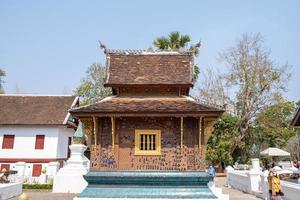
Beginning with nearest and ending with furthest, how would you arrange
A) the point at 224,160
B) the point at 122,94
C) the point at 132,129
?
the point at 132,129 → the point at 122,94 → the point at 224,160

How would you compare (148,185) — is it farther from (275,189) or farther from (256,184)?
(256,184)

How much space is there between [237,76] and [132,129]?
2227 centimetres

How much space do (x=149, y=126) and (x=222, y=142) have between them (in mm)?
19850

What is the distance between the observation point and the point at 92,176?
11602 millimetres

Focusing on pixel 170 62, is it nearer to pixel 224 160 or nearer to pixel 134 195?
pixel 134 195

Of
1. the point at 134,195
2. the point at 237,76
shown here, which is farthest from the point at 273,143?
the point at 134,195

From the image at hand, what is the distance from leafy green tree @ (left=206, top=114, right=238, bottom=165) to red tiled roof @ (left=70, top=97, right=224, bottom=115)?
18.7 metres

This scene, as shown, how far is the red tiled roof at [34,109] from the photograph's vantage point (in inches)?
1064

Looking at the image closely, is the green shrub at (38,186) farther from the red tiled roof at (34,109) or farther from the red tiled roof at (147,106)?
the red tiled roof at (147,106)

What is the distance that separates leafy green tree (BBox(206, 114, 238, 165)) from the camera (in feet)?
99.5

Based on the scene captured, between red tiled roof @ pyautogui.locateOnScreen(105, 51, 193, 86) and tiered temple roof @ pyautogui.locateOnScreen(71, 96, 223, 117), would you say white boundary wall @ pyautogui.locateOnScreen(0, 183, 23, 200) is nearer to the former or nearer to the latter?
tiered temple roof @ pyautogui.locateOnScreen(71, 96, 223, 117)

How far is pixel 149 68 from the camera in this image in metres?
14.1

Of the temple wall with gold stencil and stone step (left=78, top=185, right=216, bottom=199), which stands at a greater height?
the temple wall with gold stencil

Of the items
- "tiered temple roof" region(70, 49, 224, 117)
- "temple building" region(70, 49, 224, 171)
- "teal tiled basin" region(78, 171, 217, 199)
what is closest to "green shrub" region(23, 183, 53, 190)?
"temple building" region(70, 49, 224, 171)
